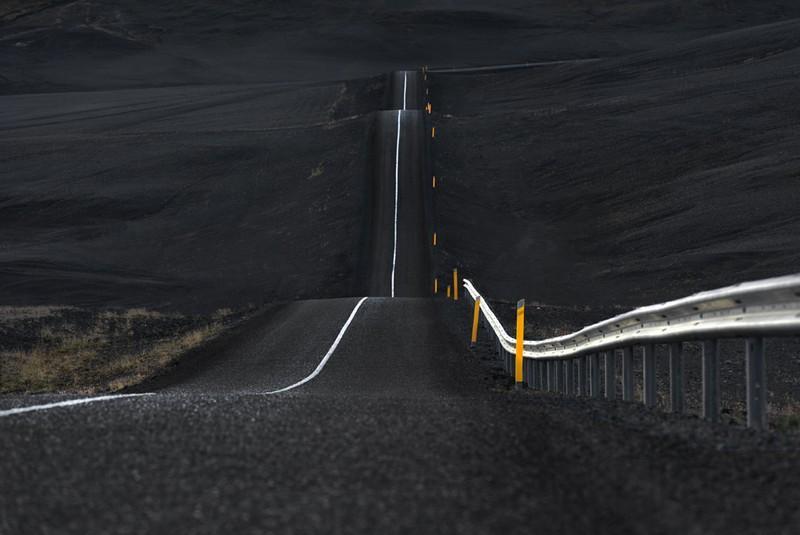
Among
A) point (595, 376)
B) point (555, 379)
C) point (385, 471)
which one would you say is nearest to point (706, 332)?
point (385, 471)

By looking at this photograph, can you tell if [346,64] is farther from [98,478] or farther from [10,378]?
[98,478]

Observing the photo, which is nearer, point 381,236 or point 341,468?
point 341,468

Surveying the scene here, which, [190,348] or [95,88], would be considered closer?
[190,348]

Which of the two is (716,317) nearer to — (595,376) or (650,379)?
(650,379)

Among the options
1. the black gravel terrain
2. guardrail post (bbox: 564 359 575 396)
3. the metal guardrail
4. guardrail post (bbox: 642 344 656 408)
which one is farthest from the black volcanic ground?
guardrail post (bbox: 642 344 656 408)

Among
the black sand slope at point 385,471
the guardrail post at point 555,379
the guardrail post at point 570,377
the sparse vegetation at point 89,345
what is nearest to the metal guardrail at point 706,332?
the black sand slope at point 385,471

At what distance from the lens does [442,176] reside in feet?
222

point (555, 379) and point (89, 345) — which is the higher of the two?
point (89, 345)

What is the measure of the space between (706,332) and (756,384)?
3.54ft

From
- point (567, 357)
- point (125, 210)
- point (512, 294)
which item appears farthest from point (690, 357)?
point (125, 210)

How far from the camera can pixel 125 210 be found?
6569cm

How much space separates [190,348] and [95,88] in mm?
92310

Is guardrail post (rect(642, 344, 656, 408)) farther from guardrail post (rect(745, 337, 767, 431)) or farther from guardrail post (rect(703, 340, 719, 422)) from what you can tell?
guardrail post (rect(745, 337, 767, 431))

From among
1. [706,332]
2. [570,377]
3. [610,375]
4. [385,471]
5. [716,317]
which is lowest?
[385,471]
